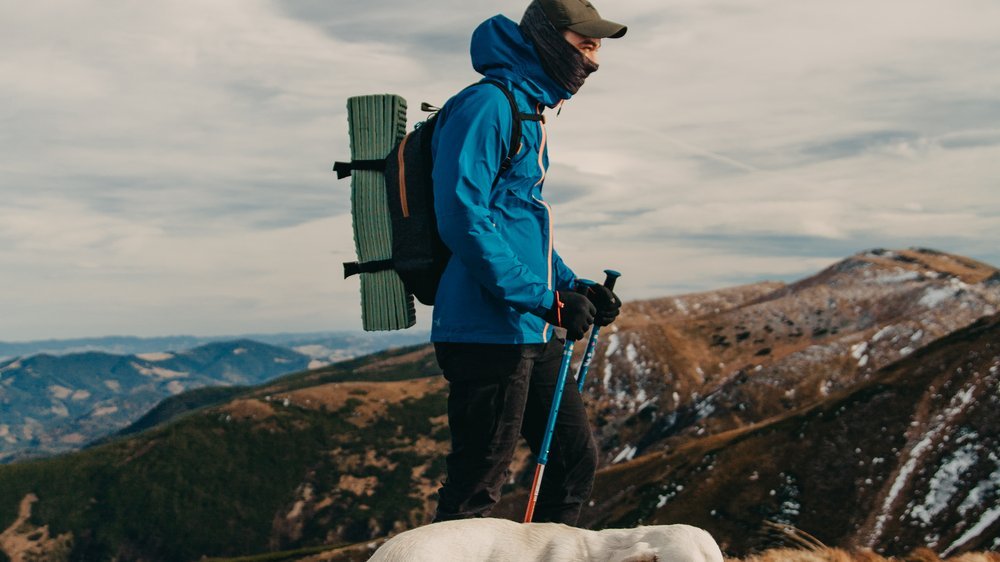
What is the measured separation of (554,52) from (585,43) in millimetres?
384

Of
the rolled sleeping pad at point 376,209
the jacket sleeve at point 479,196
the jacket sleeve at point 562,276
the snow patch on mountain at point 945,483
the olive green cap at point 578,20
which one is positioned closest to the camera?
the jacket sleeve at point 479,196

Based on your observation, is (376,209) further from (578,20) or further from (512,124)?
(578,20)

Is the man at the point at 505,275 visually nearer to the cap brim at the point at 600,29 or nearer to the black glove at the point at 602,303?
the cap brim at the point at 600,29

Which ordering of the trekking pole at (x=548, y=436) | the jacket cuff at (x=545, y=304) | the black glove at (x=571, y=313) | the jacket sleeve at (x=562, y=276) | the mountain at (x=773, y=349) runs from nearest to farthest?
the jacket cuff at (x=545, y=304) < the black glove at (x=571, y=313) < the trekking pole at (x=548, y=436) < the jacket sleeve at (x=562, y=276) < the mountain at (x=773, y=349)

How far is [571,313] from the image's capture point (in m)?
7.23

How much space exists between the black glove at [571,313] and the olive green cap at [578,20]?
2664 mm

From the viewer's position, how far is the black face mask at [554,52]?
751 centimetres

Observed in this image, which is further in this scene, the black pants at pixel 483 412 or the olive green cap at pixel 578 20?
the olive green cap at pixel 578 20

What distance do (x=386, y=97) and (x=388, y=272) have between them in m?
1.95

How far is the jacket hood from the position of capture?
24.8 feet

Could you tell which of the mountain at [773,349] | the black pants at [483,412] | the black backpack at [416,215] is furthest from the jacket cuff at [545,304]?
the mountain at [773,349]

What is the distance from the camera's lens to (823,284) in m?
197

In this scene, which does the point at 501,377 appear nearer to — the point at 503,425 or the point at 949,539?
the point at 503,425

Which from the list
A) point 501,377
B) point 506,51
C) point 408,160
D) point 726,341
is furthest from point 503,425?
point 726,341
